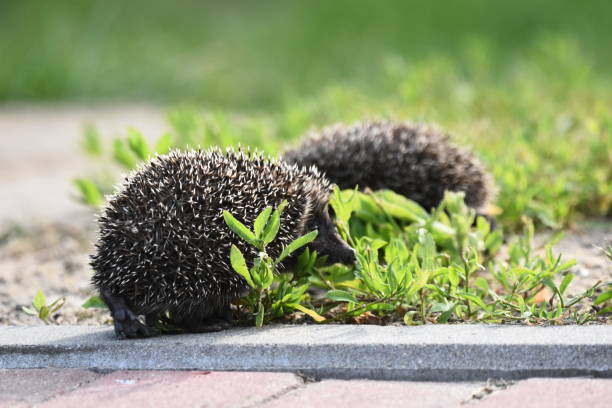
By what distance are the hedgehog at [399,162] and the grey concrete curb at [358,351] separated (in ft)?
6.24

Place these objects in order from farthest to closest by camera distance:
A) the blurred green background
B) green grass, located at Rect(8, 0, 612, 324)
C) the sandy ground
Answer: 1. the blurred green background
2. the sandy ground
3. green grass, located at Rect(8, 0, 612, 324)

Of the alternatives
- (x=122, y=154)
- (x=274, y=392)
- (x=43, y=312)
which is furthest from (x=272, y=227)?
(x=122, y=154)

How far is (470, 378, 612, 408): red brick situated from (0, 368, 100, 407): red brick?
63.6 inches

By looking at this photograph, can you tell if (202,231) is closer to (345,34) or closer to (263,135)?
(263,135)

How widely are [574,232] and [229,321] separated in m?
2.61

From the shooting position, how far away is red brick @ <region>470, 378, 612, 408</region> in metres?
2.99

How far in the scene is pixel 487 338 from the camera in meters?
3.42

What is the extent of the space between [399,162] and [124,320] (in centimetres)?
238

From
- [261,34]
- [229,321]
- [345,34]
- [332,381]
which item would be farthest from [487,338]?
[261,34]

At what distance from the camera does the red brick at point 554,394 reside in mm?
2994

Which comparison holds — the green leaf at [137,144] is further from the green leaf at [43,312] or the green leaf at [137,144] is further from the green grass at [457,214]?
the green leaf at [43,312]

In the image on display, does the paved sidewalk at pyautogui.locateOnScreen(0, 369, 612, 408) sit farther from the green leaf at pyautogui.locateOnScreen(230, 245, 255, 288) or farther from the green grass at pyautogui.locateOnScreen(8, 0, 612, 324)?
the green grass at pyautogui.locateOnScreen(8, 0, 612, 324)

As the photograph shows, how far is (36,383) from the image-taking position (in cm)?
351

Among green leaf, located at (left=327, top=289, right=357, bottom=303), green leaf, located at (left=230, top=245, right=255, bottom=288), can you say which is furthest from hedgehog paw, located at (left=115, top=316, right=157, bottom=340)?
green leaf, located at (left=327, top=289, right=357, bottom=303)
